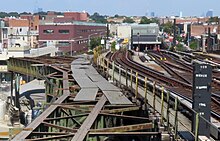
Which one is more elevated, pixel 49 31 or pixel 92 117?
pixel 49 31

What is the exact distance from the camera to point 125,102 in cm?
1281

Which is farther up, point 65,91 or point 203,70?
point 203,70

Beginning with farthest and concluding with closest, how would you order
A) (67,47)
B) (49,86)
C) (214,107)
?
(67,47) < (49,86) < (214,107)

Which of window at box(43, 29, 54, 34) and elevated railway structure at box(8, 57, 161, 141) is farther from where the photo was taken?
window at box(43, 29, 54, 34)

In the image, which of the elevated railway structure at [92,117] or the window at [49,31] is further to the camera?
the window at [49,31]

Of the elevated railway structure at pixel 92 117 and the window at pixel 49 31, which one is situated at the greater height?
the window at pixel 49 31

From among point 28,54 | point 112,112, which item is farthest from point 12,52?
point 112,112

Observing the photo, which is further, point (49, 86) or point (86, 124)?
point (49, 86)

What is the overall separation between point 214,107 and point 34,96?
2778cm

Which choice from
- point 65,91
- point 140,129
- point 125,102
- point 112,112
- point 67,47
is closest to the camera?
point 140,129

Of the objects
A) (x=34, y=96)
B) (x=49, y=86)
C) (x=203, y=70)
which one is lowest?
(x=34, y=96)

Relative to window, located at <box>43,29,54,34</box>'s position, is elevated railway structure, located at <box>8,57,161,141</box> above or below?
below

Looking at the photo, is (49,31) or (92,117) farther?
(49,31)

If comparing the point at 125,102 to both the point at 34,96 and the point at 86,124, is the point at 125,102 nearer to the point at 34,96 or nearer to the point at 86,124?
the point at 86,124
